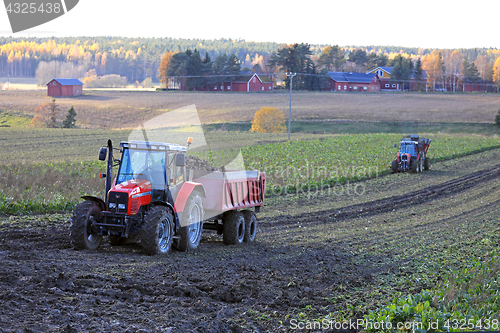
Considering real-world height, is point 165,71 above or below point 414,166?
above

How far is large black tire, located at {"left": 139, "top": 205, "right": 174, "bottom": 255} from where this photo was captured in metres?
9.26

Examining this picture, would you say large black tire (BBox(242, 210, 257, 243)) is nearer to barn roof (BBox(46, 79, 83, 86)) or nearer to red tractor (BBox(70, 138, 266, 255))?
red tractor (BBox(70, 138, 266, 255))

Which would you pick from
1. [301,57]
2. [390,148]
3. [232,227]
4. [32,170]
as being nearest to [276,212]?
[232,227]

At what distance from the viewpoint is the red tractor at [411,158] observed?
94.1 ft

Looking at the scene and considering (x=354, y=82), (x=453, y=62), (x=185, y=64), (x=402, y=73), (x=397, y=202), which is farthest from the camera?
(x=453, y=62)

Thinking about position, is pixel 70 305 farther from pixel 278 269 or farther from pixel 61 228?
pixel 61 228

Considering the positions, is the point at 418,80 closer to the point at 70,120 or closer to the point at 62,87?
the point at 62,87

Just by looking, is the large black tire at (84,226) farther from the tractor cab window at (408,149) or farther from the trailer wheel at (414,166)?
the tractor cab window at (408,149)

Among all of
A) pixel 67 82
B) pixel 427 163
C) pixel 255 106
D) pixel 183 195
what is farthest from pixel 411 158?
pixel 67 82

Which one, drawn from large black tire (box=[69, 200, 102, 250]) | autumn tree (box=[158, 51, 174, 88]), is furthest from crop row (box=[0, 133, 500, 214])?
autumn tree (box=[158, 51, 174, 88])

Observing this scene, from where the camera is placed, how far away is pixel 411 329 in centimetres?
605

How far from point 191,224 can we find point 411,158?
70.2ft

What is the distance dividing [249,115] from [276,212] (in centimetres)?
5293

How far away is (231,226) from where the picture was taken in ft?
38.4
